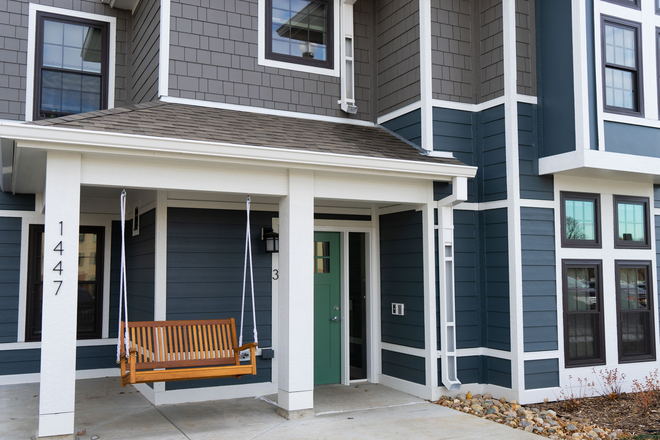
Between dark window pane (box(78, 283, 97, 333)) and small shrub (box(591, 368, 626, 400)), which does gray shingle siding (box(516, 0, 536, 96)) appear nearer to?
small shrub (box(591, 368, 626, 400))

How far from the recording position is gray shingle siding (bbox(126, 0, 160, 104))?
6887 millimetres

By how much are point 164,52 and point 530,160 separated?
4.50 m

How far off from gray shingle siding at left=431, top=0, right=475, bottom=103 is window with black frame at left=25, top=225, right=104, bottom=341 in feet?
17.2

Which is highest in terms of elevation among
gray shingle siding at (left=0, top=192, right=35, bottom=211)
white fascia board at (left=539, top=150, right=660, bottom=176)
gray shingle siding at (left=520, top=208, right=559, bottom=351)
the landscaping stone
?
white fascia board at (left=539, top=150, right=660, bottom=176)

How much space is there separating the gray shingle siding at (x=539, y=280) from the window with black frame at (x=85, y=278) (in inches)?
229

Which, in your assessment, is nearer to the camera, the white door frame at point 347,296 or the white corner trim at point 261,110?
the white corner trim at point 261,110

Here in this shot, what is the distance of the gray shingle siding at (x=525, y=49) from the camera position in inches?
264

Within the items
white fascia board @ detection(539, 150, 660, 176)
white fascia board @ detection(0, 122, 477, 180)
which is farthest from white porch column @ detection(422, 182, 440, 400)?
white fascia board @ detection(539, 150, 660, 176)

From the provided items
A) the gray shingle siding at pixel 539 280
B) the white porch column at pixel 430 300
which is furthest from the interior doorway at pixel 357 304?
the gray shingle siding at pixel 539 280

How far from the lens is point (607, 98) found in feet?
21.6

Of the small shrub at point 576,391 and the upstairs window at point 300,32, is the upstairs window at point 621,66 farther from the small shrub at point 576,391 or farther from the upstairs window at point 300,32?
the upstairs window at point 300,32

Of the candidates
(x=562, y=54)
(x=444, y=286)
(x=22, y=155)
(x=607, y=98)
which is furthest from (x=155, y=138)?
(x=607, y=98)

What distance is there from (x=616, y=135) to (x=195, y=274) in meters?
5.14

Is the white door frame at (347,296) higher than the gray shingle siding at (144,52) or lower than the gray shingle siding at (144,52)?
lower
